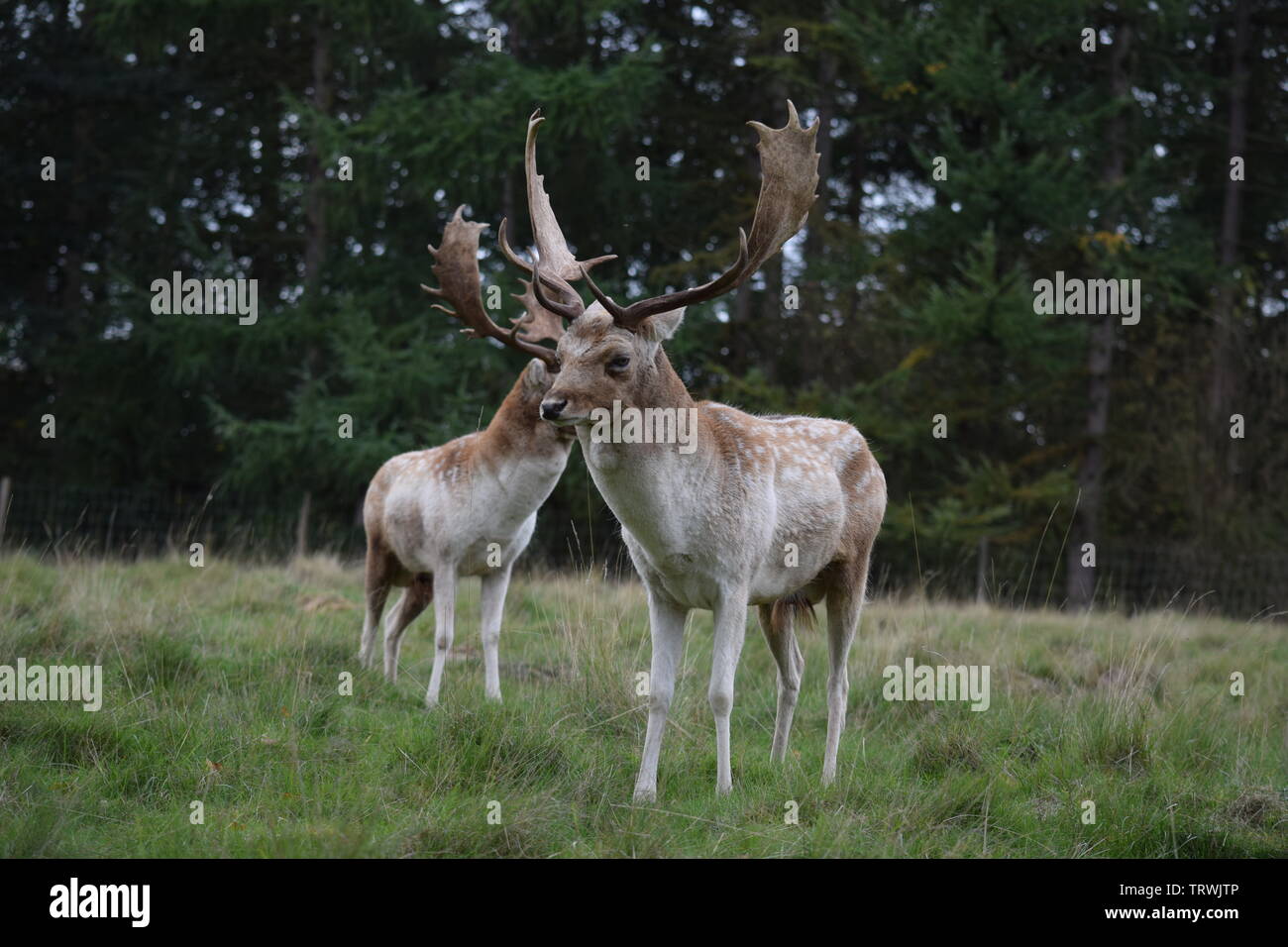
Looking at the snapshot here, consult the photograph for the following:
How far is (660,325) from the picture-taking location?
16.9 feet

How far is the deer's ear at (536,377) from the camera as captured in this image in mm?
6980

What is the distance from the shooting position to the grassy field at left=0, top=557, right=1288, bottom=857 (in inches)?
180

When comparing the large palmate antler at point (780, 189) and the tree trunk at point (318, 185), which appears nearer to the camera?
the large palmate antler at point (780, 189)

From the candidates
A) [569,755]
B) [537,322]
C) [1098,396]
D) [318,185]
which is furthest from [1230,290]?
[569,755]

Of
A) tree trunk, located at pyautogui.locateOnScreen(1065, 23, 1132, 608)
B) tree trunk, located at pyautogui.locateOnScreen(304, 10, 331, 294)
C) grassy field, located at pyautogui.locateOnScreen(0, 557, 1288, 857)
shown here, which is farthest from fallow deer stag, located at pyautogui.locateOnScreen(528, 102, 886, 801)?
tree trunk, located at pyautogui.locateOnScreen(304, 10, 331, 294)

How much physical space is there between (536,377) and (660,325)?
203 cm

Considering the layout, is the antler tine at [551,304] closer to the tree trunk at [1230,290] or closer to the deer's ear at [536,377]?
the deer's ear at [536,377]

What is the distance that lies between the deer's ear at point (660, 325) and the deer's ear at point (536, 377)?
6.02ft

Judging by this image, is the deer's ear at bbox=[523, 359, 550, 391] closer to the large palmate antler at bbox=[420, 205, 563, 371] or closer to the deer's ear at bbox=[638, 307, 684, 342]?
the large palmate antler at bbox=[420, 205, 563, 371]

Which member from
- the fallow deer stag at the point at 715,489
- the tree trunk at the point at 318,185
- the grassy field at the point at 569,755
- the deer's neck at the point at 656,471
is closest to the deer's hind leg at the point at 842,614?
the fallow deer stag at the point at 715,489

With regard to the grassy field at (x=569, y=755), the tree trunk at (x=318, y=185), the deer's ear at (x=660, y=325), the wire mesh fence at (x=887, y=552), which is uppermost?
the tree trunk at (x=318, y=185)

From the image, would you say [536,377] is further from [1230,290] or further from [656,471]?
[1230,290]

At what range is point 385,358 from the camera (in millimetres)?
16938

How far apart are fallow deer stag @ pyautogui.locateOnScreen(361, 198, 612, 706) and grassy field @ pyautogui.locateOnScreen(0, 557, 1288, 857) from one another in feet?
1.15
